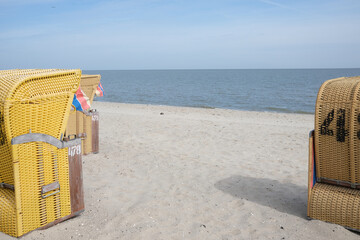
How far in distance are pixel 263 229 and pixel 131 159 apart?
431 centimetres

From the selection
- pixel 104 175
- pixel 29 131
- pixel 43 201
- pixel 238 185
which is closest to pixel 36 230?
pixel 43 201

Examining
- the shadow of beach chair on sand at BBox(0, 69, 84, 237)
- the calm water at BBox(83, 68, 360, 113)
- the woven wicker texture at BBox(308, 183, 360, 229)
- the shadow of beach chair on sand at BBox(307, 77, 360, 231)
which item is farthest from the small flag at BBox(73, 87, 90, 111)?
the calm water at BBox(83, 68, 360, 113)

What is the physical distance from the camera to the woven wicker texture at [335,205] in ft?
13.7

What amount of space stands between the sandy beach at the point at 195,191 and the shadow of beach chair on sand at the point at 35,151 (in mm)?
289

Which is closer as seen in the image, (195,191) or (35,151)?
(35,151)

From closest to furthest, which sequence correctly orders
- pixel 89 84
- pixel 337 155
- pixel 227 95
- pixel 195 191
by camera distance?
pixel 337 155, pixel 195 191, pixel 89 84, pixel 227 95

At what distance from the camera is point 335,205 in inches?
170

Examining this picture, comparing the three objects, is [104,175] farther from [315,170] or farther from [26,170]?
[315,170]

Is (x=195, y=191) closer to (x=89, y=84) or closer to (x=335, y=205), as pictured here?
(x=335, y=205)

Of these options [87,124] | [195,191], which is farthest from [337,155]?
[87,124]

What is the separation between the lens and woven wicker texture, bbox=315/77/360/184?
4.13m

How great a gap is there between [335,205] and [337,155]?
0.67 meters

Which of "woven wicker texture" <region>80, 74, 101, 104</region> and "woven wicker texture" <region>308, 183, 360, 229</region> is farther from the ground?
"woven wicker texture" <region>80, 74, 101, 104</region>

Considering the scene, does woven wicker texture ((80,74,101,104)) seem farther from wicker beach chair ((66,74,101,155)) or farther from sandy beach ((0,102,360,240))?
sandy beach ((0,102,360,240))
